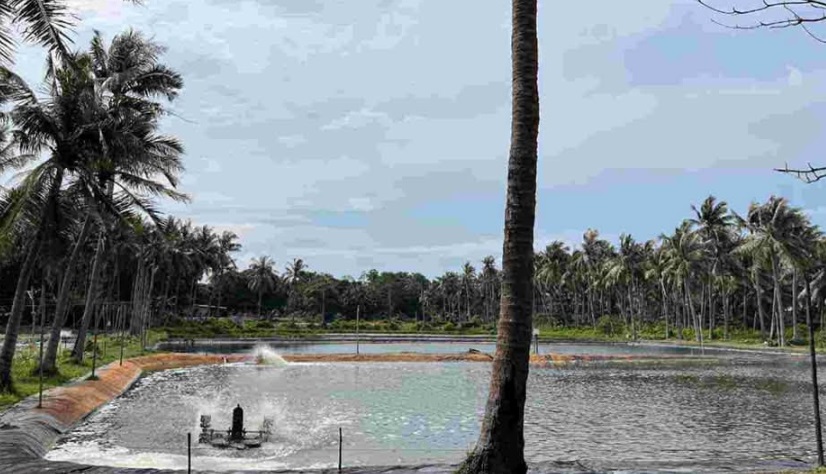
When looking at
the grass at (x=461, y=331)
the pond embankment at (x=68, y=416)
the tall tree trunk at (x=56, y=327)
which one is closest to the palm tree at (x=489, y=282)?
the grass at (x=461, y=331)

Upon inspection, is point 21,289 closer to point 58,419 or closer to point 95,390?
point 58,419

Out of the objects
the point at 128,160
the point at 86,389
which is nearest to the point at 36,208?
the point at 128,160

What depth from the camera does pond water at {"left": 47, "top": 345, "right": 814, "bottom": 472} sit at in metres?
13.9

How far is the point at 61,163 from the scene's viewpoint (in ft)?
63.8

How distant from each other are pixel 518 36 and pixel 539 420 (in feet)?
44.6

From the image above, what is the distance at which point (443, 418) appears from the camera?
20.1 meters

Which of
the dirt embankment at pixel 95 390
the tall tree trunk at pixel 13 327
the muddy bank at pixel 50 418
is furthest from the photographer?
the tall tree trunk at pixel 13 327

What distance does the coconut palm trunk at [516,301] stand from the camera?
7.93 metres

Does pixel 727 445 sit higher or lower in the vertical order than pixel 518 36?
lower

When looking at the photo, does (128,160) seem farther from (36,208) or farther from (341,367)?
(341,367)

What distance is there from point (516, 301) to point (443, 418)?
507 inches

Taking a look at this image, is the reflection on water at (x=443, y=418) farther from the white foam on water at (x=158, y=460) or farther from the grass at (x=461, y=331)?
the grass at (x=461, y=331)

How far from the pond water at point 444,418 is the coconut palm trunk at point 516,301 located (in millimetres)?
3164

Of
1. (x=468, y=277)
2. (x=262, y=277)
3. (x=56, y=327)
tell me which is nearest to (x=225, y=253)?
(x=262, y=277)
